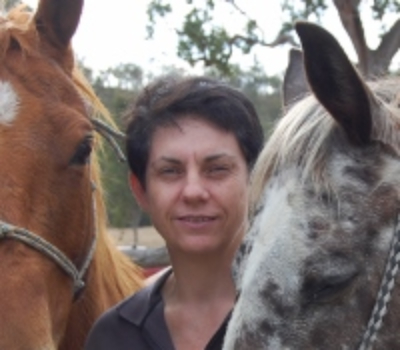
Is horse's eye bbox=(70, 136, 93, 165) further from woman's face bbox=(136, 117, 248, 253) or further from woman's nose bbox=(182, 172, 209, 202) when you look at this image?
woman's nose bbox=(182, 172, 209, 202)

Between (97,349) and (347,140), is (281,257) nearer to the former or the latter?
(347,140)

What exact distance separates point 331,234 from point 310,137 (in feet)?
0.94

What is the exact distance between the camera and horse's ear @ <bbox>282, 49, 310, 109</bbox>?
247cm

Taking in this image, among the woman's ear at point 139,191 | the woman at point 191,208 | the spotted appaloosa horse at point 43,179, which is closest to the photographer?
the spotted appaloosa horse at point 43,179

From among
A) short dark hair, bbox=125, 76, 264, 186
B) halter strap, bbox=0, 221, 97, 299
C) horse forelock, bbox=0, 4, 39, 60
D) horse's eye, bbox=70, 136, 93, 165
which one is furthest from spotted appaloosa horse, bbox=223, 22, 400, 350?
horse forelock, bbox=0, 4, 39, 60

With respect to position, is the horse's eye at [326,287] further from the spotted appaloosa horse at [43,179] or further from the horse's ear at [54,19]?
the horse's ear at [54,19]

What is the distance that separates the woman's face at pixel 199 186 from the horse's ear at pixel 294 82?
0.94 feet

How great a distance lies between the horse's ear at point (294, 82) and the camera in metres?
2.47

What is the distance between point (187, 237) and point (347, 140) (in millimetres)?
926

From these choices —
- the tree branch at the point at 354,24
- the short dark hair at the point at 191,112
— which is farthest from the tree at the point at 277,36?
the short dark hair at the point at 191,112

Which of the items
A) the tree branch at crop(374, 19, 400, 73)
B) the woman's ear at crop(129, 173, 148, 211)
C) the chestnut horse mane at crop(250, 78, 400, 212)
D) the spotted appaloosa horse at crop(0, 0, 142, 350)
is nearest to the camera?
the chestnut horse mane at crop(250, 78, 400, 212)

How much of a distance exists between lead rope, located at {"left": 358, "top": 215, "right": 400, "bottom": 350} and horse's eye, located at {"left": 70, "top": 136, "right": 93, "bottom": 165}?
4.53ft

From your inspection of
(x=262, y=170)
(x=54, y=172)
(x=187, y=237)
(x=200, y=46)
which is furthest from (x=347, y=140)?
(x=200, y=46)

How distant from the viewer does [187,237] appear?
103 inches
